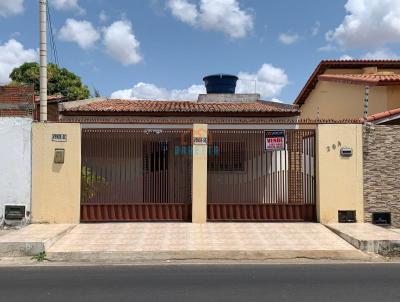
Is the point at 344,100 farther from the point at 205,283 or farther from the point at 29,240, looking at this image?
the point at 205,283

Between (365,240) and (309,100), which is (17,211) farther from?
(309,100)

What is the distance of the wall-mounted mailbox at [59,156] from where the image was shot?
12.8 metres

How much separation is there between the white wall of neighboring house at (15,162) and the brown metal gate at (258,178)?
4.44m

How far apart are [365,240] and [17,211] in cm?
799

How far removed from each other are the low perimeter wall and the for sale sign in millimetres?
2115

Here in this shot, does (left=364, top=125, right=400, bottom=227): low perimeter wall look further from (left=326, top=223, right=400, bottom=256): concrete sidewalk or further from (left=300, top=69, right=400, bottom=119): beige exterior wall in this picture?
(left=300, top=69, right=400, bottom=119): beige exterior wall

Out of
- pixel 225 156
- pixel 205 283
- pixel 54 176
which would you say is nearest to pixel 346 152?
pixel 225 156

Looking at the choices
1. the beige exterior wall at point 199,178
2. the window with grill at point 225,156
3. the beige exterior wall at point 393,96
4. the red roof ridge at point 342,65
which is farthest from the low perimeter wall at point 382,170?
the red roof ridge at point 342,65

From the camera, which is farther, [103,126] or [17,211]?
[103,126]

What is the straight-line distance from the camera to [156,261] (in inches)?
381

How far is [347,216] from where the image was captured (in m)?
13.1

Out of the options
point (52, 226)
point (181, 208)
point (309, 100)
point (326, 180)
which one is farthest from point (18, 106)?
point (309, 100)

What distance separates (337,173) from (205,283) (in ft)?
21.5

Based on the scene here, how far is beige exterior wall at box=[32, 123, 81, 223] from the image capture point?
12742 millimetres
